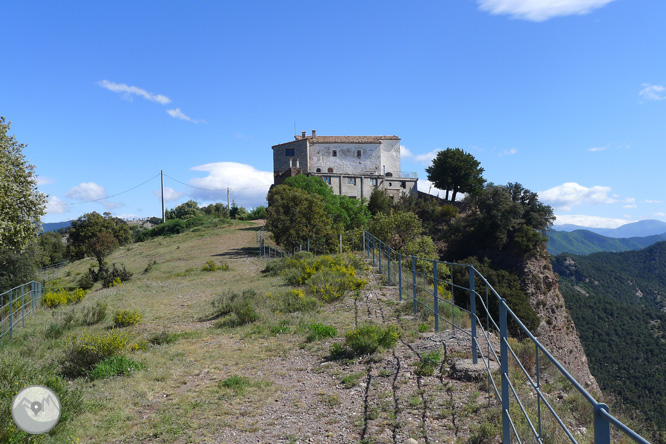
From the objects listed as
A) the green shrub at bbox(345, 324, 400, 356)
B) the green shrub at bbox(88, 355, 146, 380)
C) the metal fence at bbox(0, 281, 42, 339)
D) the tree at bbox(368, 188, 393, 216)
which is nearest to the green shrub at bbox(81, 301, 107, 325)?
the metal fence at bbox(0, 281, 42, 339)

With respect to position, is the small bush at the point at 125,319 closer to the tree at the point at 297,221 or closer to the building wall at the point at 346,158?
the tree at the point at 297,221

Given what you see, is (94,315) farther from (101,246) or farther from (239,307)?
(101,246)

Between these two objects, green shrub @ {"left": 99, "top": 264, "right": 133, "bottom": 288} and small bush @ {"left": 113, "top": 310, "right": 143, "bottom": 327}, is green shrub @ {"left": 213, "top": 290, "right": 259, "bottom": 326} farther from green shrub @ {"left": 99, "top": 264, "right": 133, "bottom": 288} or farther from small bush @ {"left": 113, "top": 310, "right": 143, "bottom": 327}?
green shrub @ {"left": 99, "top": 264, "right": 133, "bottom": 288}

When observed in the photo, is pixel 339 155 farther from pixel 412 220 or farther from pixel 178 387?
pixel 178 387

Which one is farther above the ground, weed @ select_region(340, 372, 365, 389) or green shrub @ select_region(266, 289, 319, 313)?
green shrub @ select_region(266, 289, 319, 313)

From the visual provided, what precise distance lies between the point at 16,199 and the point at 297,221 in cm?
1705

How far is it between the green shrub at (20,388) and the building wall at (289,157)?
58707 millimetres

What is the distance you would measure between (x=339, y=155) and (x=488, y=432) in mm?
62493

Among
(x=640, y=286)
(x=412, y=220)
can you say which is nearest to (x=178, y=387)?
(x=412, y=220)

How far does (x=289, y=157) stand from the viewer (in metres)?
65.8

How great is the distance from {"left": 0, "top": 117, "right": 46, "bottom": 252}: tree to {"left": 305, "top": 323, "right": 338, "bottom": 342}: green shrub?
12.5 meters

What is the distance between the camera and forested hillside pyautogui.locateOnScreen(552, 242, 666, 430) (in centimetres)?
5203

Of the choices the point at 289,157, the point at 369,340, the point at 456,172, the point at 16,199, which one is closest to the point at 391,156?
the point at 456,172

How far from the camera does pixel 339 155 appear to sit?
6581cm
